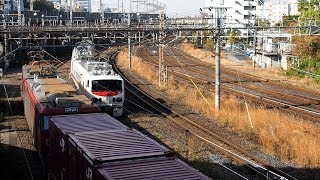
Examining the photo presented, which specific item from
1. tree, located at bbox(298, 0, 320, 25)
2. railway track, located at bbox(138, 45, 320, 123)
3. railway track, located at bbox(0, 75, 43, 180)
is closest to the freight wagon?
railway track, located at bbox(0, 75, 43, 180)

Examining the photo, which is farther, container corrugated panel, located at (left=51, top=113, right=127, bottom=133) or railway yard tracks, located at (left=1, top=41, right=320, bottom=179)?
railway yard tracks, located at (left=1, top=41, right=320, bottom=179)

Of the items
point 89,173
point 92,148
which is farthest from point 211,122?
point 89,173

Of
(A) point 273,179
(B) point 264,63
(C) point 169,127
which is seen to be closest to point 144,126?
(C) point 169,127

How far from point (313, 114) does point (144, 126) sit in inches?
317

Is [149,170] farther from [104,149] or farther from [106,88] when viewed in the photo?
[106,88]

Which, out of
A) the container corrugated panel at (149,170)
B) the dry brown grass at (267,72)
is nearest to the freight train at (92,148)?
the container corrugated panel at (149,170)

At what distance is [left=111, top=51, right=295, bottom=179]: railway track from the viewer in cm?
1226

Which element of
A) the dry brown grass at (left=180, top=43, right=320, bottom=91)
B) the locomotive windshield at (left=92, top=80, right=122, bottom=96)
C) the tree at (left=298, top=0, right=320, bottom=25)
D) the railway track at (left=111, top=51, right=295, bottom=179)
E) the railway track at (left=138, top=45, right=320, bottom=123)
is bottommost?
the railway track at (left=111, top=51, right=295, bottom=179)

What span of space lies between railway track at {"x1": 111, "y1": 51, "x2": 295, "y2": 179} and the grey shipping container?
4255 mm

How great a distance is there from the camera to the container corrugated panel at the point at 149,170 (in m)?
6.61

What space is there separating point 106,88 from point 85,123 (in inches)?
391

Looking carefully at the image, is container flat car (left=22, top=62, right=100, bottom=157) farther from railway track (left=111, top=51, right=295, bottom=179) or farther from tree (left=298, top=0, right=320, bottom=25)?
tree (left=298, top=0, right=320, bottom=25)

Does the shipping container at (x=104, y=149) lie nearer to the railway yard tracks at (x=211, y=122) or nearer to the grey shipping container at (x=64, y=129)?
the grey shipping container at (x=64, y=129)

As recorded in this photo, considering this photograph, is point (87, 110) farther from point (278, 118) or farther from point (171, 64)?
point (171, 64)
